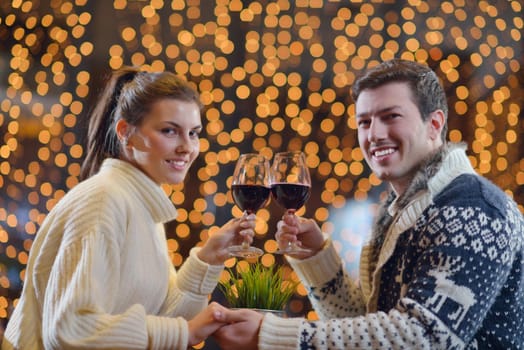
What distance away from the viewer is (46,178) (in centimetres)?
268

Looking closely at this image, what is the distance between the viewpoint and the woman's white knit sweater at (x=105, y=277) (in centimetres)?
117

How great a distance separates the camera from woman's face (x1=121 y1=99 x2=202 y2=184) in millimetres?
1448

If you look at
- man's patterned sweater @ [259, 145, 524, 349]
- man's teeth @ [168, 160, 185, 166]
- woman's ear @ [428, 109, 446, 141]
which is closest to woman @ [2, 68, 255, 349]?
man's teeth @ [168, 160, 185, 166]

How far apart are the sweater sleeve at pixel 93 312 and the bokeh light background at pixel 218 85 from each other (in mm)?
1422

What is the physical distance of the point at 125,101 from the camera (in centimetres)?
151

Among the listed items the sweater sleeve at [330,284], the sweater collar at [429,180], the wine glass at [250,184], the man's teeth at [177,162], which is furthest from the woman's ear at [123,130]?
the sweater collar at [429,180]

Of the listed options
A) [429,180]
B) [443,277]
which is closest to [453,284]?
[443,277]

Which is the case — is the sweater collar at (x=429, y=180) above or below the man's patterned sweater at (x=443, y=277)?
above

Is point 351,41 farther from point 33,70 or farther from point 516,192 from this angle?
point 33,70

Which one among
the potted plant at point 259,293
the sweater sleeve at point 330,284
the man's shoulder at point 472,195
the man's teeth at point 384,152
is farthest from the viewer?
the sweater sleeve at point 330,284

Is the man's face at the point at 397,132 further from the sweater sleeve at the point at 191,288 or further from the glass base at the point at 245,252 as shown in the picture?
the sweater sleeve at the point at 191,288

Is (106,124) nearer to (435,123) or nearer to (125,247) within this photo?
(125,247)

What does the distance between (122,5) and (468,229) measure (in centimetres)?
192

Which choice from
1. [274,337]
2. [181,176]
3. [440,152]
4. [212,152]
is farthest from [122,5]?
[274,337]
